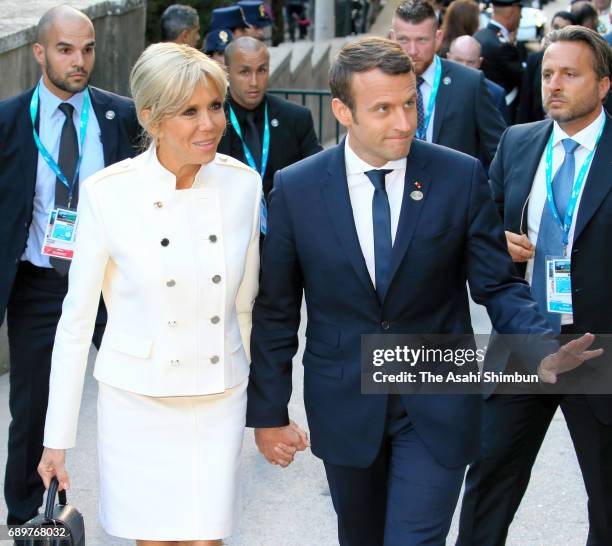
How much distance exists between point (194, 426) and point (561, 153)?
6.13ft

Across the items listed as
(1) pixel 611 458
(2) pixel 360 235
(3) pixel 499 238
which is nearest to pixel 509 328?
(3) pixel 499 238

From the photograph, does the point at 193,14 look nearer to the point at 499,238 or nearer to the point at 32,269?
the point at 32,269

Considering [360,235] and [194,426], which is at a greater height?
[360,235]

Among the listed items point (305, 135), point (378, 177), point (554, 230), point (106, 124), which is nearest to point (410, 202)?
point (378, 177)

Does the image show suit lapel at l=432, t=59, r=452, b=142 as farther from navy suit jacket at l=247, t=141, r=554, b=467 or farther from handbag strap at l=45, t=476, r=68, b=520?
handbag strap at l=45, t=476, r=68, b=520

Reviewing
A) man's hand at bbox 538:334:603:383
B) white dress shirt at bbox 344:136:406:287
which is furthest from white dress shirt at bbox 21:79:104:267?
man's hand at bbox 538:334:603:383

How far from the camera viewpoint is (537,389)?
15.3 feet

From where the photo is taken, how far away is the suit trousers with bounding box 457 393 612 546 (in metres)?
4.75

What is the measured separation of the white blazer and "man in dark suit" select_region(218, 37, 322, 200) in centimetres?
290

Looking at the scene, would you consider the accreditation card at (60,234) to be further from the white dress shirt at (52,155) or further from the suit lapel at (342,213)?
the suit lapel at (342,213)

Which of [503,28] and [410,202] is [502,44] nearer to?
[503,28]

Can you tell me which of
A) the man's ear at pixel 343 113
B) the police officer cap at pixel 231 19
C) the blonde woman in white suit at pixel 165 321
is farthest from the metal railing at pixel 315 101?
the blonde woman in white suit at pixel 165 321

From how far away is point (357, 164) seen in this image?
13.5 feet

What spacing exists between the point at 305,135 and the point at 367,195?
313cm
